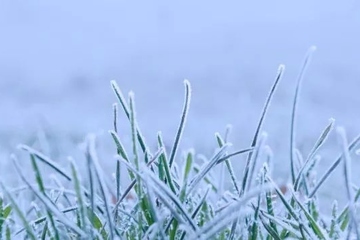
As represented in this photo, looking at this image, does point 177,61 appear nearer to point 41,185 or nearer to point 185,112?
point 185,112

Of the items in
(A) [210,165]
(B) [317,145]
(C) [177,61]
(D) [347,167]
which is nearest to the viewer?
(D) [347,167]

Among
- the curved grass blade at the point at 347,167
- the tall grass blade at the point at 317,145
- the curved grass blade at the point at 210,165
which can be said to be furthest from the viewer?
the tall grass blade at the point at 317,145

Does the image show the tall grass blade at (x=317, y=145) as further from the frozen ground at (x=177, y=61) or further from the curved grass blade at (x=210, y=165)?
the frozen ground at (x=177, y=61)

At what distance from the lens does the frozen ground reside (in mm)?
5246

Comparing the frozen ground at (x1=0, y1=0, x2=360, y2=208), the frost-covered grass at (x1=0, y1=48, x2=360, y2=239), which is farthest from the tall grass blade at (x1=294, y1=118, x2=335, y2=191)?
the frozen ground at (x1=0, y1=0, x2=360, y2=208)

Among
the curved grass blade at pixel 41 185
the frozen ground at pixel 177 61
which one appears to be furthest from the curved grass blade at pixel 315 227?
the frozen ground at pixel 177 61

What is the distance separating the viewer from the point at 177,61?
23.2 ft

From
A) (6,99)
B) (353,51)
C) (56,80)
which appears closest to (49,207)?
(6,99)

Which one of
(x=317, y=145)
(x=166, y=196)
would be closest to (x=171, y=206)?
(x=166, y=196)

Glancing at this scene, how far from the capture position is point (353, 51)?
6.89 metres

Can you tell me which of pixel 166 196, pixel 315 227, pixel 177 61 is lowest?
pixel 315 227

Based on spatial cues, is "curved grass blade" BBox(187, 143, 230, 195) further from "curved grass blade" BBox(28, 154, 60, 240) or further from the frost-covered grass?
"curved grass blade" BBox(28, 154, 60, 240)

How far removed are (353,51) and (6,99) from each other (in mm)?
3174

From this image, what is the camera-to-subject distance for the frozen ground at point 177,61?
525cm
